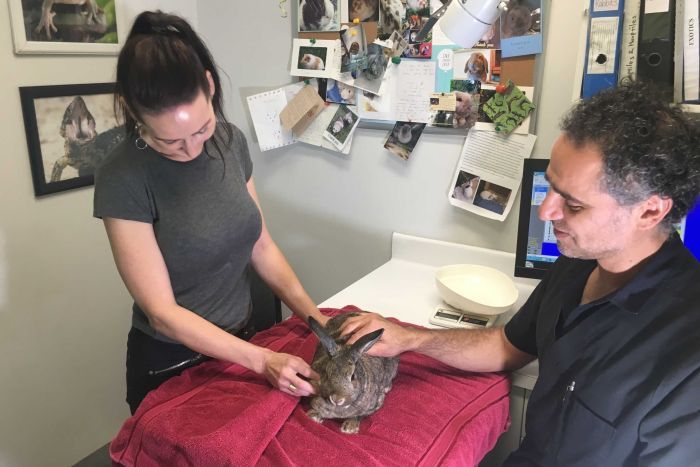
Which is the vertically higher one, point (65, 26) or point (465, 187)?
point (65, 26)

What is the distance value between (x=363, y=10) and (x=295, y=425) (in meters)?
1.36

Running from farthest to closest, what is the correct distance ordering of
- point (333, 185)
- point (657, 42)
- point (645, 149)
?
point (333, 185) → point (657, 42) → point (645, 149)

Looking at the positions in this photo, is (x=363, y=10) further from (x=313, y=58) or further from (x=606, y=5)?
(x=606, y=5)

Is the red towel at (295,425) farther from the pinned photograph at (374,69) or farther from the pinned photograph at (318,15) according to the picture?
the pinned photograph at (318,15)

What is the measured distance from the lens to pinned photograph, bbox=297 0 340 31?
193cm

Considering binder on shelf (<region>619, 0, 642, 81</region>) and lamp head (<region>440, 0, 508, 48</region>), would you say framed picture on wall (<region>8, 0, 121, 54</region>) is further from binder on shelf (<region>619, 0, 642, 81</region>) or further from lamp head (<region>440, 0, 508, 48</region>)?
binder on shelf (<region>619, 0, 642, 81</region>)

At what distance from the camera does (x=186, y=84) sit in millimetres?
1104

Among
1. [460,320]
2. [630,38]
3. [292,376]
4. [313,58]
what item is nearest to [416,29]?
[313,58]

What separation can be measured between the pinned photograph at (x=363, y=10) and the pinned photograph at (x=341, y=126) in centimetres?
30

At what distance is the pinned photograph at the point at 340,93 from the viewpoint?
1.96 m

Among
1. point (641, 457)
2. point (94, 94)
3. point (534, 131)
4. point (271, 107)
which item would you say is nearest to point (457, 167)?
point (534, 131)

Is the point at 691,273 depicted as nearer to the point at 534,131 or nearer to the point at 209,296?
the point at 534,131

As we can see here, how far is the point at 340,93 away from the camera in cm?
199

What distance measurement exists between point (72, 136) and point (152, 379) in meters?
1.00
